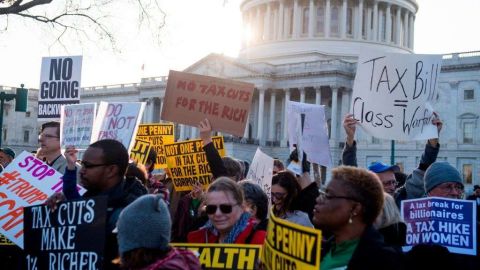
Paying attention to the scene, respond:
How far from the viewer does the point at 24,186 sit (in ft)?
18.1

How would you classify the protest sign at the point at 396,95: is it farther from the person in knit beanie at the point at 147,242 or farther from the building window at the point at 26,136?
the building window at the point at 26,136

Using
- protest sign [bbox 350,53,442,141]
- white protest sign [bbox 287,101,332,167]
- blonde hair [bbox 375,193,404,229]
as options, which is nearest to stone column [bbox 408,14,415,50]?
white protest sign [bbox 287,101,332,167]

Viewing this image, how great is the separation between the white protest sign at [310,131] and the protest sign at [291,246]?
153 inches

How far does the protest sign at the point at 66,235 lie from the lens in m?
3.99

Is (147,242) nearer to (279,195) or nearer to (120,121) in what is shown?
(279,195)

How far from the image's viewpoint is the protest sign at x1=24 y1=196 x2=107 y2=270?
157 inches

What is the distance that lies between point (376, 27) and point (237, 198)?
6591 cm

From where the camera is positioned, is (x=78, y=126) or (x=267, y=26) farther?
(x=267, y=26)

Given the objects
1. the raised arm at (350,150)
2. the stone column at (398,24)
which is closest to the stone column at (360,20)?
the stone column at (398,24)

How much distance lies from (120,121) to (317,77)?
169 ft

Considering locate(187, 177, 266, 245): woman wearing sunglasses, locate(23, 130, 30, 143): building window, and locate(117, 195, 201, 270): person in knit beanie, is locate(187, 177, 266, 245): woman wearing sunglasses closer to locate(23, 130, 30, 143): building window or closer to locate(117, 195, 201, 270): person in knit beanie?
locate(117, 195, 201, 270): person in knit beanie

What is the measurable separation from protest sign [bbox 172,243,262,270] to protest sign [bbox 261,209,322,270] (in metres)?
0.38

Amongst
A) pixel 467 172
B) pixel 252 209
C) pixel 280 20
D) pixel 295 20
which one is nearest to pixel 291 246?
pixel 252 209

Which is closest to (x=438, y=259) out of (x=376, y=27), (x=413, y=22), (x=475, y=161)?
(x=475, y=161)
